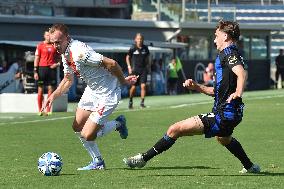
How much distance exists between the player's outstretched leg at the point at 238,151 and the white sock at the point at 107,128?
1.74m

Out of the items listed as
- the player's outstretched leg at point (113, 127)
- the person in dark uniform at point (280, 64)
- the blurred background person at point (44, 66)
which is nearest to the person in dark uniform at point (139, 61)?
the blurred background person at point (44, 66)

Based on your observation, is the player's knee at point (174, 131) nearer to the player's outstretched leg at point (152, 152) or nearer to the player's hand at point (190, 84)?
the player's outstretched leg at point (152, 152)

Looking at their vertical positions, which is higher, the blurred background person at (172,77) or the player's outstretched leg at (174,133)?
the player's outstretched leg at (174,133)

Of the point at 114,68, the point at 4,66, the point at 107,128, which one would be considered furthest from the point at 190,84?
the point at 4,66

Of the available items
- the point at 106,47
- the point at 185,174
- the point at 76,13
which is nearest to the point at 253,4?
the point at 76,13

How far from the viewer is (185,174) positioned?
12289mm

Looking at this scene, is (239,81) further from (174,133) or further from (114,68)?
(114,68)

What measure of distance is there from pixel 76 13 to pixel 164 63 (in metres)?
16.1

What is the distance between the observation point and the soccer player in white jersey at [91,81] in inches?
493

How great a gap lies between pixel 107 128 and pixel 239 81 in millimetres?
2649

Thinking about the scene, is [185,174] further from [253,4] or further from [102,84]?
[253,4]

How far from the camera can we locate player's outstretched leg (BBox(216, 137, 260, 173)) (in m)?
12.3

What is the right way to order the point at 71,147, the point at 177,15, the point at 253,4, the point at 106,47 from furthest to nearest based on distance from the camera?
the point at 253,4, the point at 177,15, the point at 106,47, the point at 71,147

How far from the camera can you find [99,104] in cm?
1291
